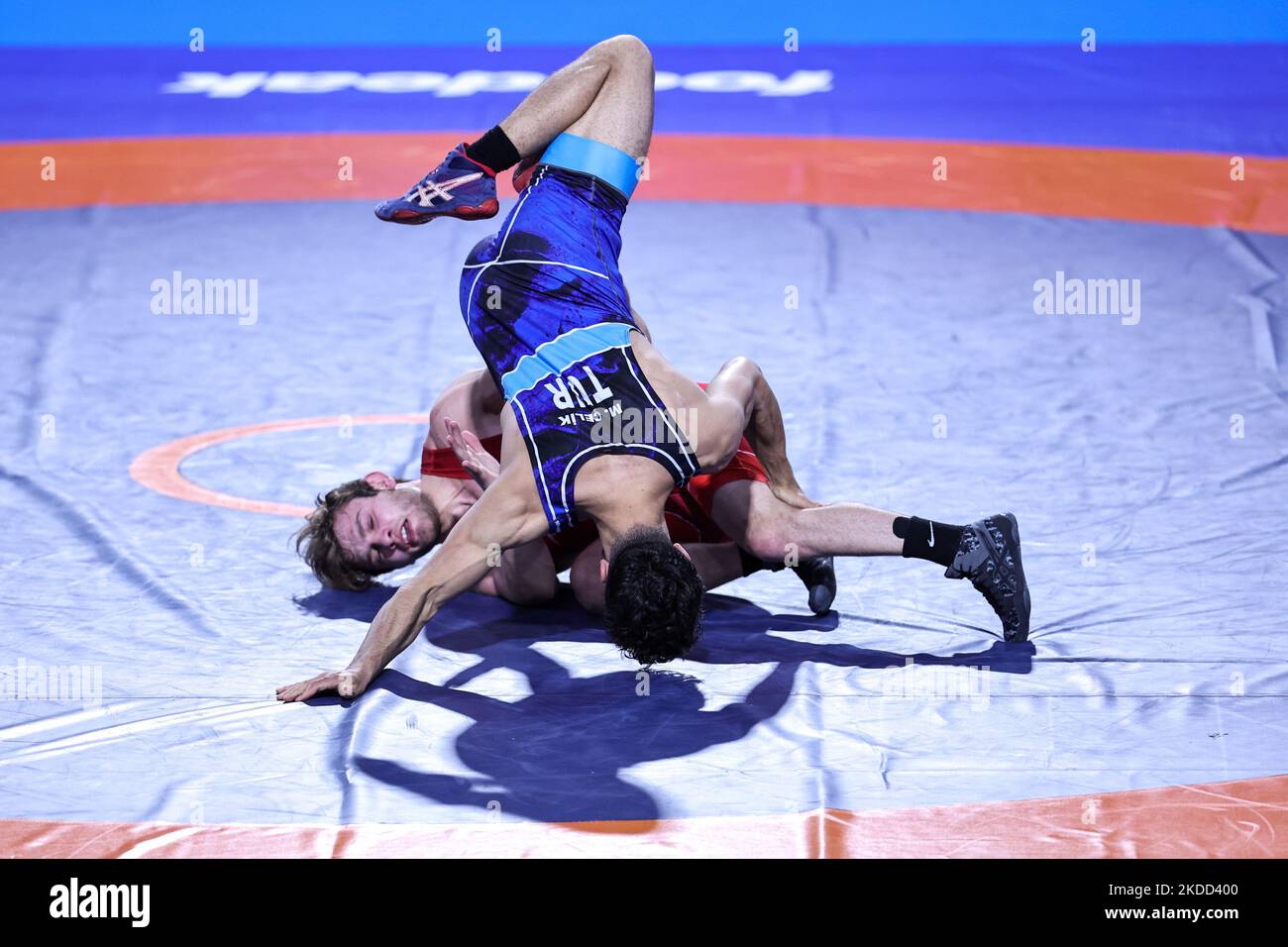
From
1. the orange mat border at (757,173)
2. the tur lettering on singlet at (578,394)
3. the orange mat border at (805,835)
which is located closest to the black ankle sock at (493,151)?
the tur lettering on singlet at (578,394)

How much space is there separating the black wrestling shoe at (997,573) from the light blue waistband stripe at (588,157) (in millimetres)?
1456

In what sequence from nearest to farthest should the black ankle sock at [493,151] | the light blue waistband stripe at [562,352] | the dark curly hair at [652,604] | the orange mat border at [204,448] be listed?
the dark curly hair at [652,604] → the light blue waistband stripe at [562,352] → the black ankle sock at [493,151] → the orange mat border at [204,448]

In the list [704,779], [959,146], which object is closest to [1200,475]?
[704,779]

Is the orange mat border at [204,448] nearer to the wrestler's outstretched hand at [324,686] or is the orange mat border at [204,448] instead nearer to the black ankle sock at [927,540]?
the wrestler's outstretched hand at [324,686]

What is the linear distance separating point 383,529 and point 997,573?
1815 mm

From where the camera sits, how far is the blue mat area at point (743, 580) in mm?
3898

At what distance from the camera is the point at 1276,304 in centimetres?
769

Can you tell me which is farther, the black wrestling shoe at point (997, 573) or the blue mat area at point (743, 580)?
the black wrestling shoe at point (997, 573)

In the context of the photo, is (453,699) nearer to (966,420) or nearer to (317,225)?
(966,420)

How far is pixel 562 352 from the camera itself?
14.8 feet

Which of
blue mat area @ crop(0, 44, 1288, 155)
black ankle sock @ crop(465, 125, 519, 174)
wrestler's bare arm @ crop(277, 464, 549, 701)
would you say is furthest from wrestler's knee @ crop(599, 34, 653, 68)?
blue mat area @ crop(0, 44, 1288, 155)

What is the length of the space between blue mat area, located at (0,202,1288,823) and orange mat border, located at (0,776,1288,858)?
81mm

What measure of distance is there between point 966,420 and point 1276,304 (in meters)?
2.12

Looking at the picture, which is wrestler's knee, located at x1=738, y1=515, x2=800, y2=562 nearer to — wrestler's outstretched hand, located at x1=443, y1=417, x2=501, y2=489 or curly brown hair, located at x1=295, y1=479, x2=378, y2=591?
wrestler's outstretched hand, located at x1=443, y1=417, x2=501, y2=489
